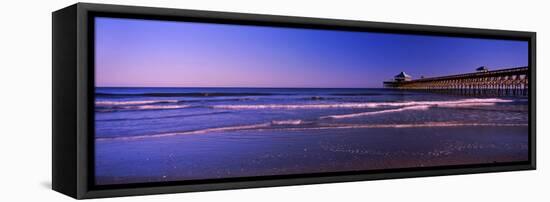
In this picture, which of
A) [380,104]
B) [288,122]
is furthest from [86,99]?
[380,104]

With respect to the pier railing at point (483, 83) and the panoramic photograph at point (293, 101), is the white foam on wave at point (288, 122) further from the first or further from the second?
the pier railing at point (483, 83)

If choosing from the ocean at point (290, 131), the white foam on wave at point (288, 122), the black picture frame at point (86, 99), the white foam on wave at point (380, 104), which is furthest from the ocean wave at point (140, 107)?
the white foam on wave at point (288, 122)

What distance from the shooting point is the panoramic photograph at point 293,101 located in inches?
292

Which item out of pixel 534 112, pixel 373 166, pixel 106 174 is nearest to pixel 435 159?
pixel 373 166

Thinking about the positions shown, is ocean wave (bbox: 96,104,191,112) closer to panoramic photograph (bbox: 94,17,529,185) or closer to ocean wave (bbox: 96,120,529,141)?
panoramic photograph (bbox: 94,17,529,185)

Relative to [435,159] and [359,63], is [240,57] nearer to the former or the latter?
[359,63]

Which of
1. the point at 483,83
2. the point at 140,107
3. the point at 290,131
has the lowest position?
the point at 290,131

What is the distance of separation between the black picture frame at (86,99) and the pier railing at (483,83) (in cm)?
108

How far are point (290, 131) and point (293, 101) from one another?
295mm

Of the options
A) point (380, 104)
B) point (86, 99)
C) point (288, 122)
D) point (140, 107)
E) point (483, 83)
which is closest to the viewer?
point (86, 99)

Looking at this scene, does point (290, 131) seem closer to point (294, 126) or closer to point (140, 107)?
point (294, 126)

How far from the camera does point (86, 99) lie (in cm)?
703

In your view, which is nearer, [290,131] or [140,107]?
[140,107]

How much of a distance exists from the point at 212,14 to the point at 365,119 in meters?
2.05
